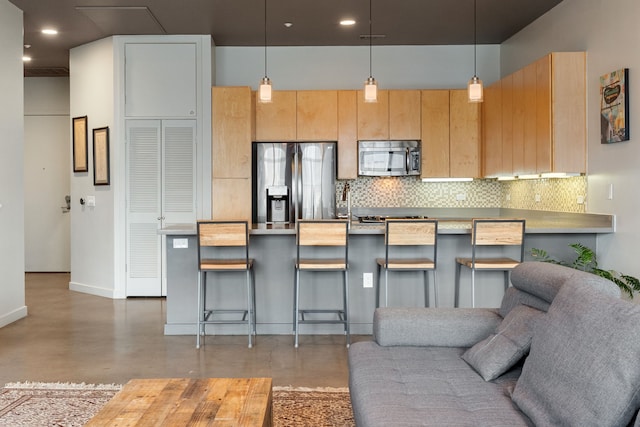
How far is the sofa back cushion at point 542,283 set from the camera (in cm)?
204

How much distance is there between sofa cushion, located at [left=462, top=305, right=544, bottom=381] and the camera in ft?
7.66

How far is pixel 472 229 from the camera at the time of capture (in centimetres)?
439

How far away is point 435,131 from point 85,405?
4.96 m

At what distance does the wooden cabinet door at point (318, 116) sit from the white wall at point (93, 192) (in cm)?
221

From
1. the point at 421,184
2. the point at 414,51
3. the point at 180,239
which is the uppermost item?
the point at 414,51

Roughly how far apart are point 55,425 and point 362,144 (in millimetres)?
4708

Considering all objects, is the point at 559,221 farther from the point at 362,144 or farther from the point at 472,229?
the point at 362,144

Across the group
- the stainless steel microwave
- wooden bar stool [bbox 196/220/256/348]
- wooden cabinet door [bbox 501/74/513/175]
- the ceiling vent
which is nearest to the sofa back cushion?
wooden bar stool [bbox 196/220/256/348]

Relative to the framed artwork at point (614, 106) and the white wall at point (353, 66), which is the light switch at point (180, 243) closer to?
the white wall at point (353, 66)

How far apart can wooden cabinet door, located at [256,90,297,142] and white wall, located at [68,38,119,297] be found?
1.76 m

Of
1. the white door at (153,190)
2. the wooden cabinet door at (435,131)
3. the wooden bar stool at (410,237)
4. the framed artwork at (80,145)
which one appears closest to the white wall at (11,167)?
the white door at (153,190)

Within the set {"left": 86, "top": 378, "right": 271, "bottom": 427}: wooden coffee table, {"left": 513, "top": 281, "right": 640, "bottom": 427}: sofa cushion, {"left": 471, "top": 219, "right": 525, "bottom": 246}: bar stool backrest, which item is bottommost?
{"left": 86, "top": 378, "right": 271, "bottom": 427}: wooden coffee table

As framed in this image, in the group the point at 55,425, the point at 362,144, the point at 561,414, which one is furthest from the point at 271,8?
the point at 561,414

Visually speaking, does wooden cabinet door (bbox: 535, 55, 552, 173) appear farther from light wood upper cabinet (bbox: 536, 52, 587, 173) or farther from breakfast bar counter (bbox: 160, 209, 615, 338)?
breakfast bar counter (bbox: 160, 209, 615, 338)
